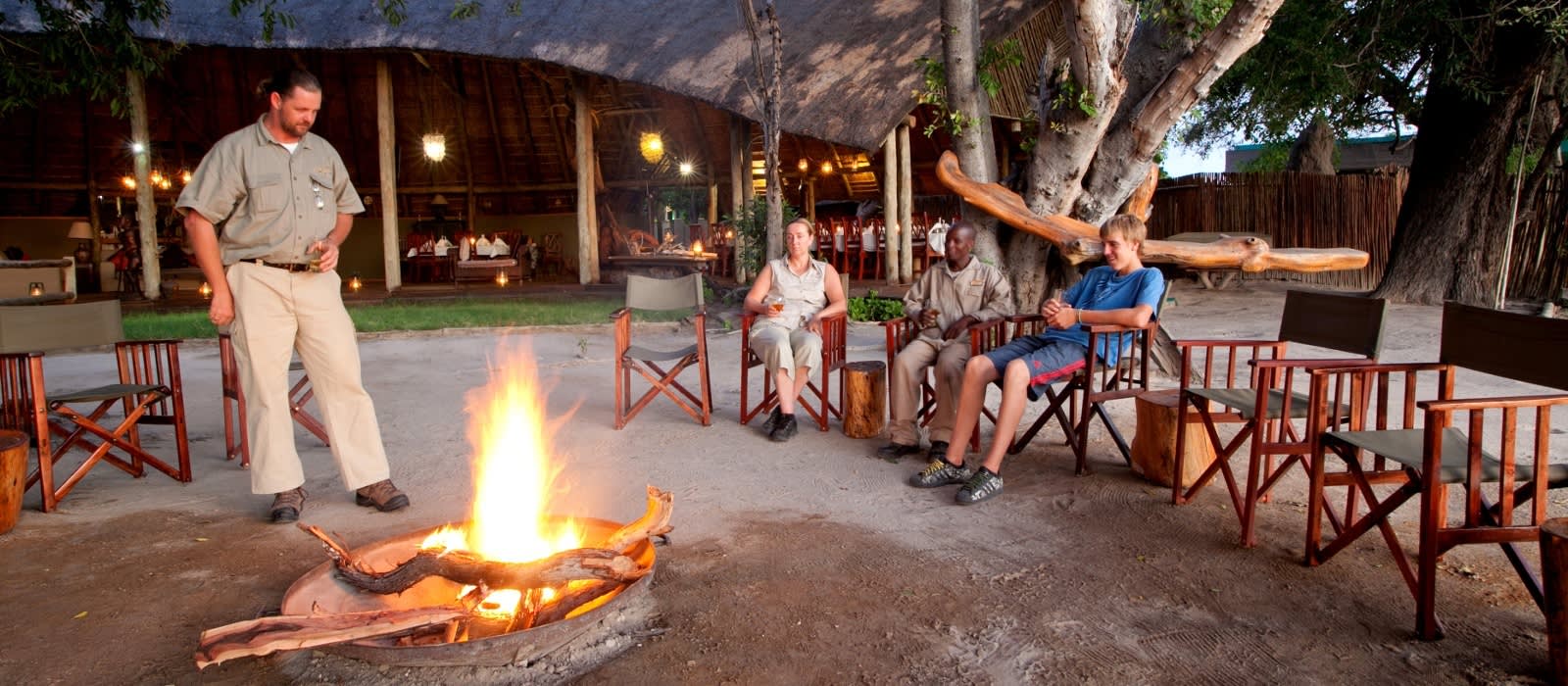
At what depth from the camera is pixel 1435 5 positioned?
932 cm

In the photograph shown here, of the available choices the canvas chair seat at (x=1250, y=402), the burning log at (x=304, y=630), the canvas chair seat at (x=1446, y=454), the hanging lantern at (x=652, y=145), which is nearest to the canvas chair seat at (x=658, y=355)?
the canvas chair seat at (x=1250, y=402)

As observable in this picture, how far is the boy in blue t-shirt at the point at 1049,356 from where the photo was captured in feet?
12.7

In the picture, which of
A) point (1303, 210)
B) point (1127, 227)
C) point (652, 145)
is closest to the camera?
point (1127, 227)

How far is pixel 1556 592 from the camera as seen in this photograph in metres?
2.12

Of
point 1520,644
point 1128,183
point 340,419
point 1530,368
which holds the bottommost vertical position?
point 1520,644

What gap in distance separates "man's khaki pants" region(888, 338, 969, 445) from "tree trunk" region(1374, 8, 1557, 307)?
29.0ft

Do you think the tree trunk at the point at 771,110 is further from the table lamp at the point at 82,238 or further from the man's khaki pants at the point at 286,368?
the table lamp at the point at 82,238

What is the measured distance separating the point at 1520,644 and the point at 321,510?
4.04 meters

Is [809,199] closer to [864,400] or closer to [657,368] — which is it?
[657,368]

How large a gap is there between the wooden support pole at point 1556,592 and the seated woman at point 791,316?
321 cm

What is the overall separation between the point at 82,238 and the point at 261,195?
15.6 metres

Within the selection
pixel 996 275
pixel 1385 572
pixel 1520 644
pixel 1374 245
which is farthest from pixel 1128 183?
pixel 1374 245

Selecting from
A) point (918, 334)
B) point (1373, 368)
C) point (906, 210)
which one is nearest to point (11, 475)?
point (918, 334)

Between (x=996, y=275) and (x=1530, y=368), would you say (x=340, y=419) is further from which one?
(x=1530, y=368)
